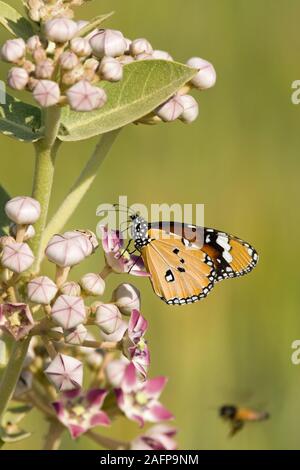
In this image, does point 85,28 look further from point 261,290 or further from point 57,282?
point 261,290

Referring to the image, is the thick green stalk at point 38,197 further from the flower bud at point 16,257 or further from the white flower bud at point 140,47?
the white flower bud at point 140,47

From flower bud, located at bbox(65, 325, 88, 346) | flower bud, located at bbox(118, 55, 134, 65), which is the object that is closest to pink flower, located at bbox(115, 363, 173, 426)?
flower bud, located at bbox(65, 325, 88, 346)

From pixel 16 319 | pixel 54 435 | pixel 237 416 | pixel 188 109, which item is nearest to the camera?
pixel 16 319

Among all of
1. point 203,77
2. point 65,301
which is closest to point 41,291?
point 65,301

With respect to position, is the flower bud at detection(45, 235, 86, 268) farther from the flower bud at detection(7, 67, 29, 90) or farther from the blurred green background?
the blurred green background

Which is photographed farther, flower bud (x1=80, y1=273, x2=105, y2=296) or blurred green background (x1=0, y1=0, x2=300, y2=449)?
blurred green background (x1=0, y1=0, x2=300, y2=449)

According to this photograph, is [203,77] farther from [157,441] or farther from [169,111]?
[157,441]
